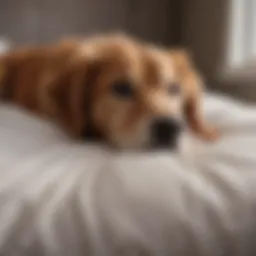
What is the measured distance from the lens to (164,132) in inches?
43.2

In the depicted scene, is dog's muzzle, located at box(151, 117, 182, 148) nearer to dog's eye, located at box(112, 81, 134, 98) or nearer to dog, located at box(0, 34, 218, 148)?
dog, located at box(0, 34, 218, 148)

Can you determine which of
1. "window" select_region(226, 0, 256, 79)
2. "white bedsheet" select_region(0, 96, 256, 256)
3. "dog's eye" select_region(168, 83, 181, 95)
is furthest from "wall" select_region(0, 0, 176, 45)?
"white bedsheet" select_region(0, 96, 256, 256)

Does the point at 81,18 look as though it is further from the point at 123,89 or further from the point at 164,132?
the point at 164,132

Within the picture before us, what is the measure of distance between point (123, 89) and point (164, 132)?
185mm

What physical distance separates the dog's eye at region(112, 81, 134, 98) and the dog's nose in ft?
0.46

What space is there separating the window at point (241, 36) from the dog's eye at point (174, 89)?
3.26 ft

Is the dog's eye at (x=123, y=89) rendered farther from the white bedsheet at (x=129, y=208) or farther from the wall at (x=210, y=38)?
the wall at (x=210, y=38)

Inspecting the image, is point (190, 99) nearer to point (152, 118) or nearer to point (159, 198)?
point (152, 118)

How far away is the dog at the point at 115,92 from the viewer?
3.73ft

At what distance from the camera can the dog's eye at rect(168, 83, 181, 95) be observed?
130 centimetres

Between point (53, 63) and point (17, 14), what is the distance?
1061mm

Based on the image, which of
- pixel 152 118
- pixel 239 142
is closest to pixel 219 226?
pixel 239 142

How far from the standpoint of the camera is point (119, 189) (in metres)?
0.68

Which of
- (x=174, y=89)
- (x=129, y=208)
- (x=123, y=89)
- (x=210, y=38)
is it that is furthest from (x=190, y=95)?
(x=210, y=38)
